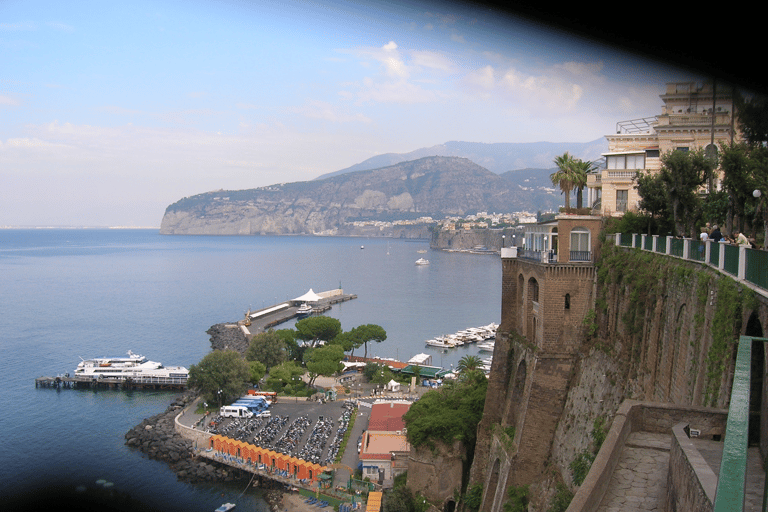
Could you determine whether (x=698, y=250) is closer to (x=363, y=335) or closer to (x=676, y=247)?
(x=676, y=247)

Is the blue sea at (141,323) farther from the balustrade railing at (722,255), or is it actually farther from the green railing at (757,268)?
the green railing at (757,268)

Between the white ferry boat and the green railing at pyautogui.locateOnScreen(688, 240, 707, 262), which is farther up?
the green railing at pyautogui.locateOnScreen(688, 240, 707, 262)

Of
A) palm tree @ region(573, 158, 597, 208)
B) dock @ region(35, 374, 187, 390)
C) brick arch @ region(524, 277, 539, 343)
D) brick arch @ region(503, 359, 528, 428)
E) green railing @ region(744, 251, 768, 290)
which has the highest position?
palm tree @ region(573, 158, 597, 208)

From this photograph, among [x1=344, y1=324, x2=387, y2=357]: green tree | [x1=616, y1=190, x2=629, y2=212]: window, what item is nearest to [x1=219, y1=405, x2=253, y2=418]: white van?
[x1=344, y1=324, x2=387, y2=357]: green tree

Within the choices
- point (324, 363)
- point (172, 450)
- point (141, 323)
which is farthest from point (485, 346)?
point (141, 323)

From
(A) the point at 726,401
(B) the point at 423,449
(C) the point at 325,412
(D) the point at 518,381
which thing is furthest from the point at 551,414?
(C) the point at 325,412

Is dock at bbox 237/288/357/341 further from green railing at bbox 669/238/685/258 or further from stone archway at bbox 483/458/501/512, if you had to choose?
green railing at bbox 669/238/685/258
